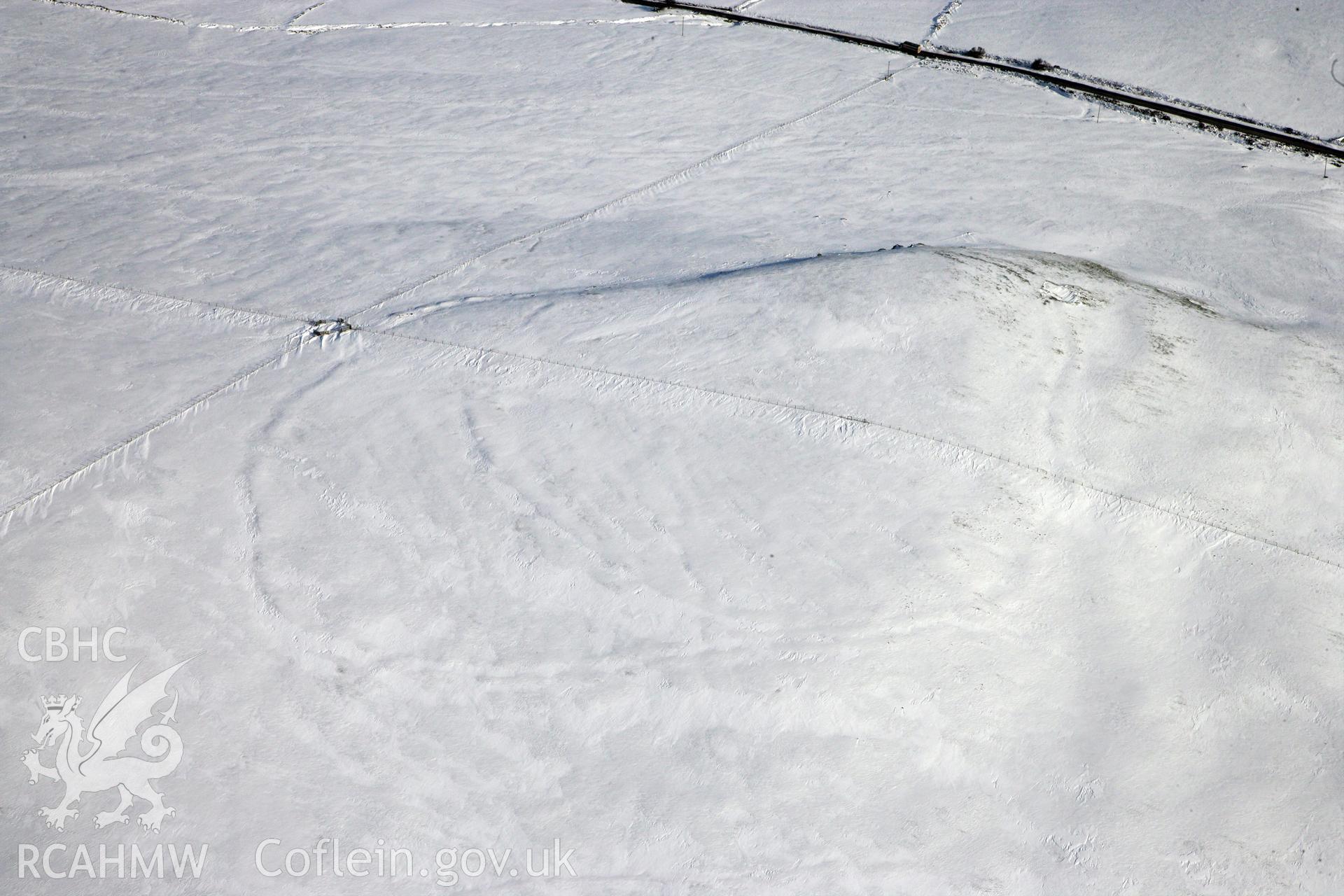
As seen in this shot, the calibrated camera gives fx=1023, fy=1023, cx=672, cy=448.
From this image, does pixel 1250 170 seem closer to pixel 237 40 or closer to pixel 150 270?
pixel 150 270

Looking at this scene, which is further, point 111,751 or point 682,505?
point 682,505

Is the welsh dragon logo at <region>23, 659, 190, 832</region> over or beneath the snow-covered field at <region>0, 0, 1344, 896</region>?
beneath

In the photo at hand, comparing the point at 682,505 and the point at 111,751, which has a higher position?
the point at 682,505

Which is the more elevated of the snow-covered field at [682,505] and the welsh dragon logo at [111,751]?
the snow-covered field at [682,505]

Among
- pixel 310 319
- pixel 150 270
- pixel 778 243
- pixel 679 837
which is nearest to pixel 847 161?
pixel 778 243
